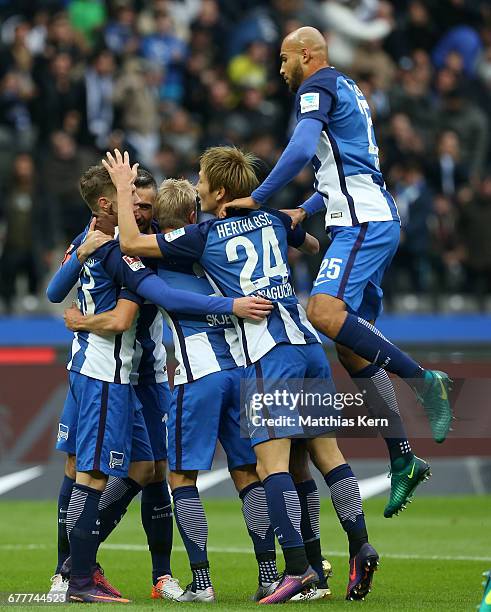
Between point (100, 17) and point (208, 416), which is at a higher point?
point (100, 17)

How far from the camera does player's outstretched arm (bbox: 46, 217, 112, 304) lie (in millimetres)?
7379

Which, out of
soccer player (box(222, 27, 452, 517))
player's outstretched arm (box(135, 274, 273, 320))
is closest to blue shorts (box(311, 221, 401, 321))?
soccer player (box(222, 27, 452, 517))

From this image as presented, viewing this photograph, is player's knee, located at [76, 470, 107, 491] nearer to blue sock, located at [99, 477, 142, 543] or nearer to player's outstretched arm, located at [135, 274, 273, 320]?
blue sock, located at [99, 477, 142, 543]

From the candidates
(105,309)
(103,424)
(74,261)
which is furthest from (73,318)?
(103,424)

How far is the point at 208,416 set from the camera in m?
7.14

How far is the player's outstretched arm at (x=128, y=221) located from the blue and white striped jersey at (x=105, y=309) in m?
0.13

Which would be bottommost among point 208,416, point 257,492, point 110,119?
point 257,492

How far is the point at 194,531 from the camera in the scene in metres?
7.20

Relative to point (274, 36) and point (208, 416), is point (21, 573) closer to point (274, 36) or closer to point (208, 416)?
point (208, 416)

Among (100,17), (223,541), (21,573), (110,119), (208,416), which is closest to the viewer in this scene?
(208,416)

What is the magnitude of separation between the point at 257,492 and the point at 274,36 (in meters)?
12.8

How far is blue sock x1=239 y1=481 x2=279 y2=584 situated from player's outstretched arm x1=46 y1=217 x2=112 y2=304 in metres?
1.47

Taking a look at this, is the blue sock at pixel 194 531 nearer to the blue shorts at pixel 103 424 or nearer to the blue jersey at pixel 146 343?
the blue shorts at pixel 103 424

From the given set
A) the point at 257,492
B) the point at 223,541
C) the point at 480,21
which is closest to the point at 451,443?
the point at 223,541
